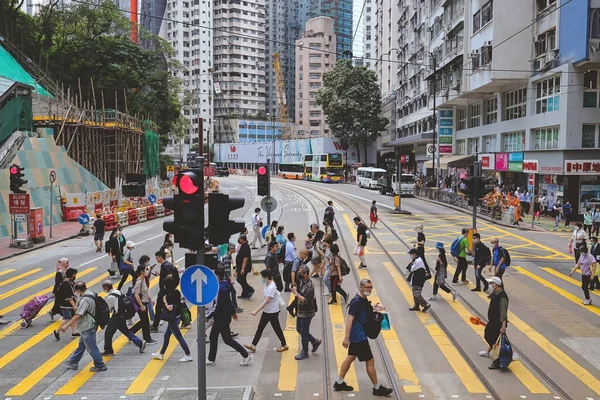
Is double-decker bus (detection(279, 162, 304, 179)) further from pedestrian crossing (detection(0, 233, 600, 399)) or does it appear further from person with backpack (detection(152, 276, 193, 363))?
person with backpack (detection(152, 276, 193, 363))

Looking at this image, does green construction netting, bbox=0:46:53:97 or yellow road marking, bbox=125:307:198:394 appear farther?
green construction netting, bbox=0:46:53:97

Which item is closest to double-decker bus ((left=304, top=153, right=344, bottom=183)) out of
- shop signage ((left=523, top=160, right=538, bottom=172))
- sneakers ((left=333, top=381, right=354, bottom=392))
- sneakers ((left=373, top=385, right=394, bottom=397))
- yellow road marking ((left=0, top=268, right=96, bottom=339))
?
shop signage ((left=523, top=160, right=538, bottom=172))

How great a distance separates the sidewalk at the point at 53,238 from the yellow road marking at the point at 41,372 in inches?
505

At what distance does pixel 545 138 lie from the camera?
33062 mm

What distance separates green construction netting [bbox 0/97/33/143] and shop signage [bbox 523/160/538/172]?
100ft

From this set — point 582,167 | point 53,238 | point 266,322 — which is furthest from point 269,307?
point 582,167

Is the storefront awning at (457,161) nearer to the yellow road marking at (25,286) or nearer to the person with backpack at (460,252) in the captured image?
the person with backpack at (460,252)

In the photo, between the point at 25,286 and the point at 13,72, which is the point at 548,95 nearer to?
the point at 25,286

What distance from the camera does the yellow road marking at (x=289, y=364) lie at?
8.52 m

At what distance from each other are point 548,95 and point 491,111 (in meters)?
10.8

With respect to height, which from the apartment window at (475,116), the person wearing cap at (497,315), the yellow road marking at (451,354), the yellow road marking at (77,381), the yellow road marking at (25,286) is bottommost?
the yellow road marking at (25,286)

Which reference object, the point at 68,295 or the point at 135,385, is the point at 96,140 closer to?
the point at 68,295

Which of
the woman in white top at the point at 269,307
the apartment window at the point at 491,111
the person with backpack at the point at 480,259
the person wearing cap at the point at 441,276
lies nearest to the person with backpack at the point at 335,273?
the person wearing cap at the point at 441,276

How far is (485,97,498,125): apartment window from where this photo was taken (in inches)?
1658
